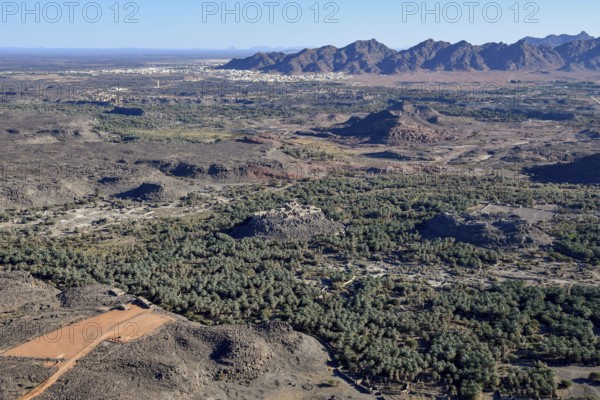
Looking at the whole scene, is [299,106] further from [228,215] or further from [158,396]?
[158,396]

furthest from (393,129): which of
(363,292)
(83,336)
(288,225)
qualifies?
(83,336)

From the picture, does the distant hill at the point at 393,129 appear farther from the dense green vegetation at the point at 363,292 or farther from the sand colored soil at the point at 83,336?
the sand colored soil at the point at 83,336

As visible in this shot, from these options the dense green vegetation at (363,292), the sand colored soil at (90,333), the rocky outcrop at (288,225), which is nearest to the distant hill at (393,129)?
the dense green vegetation at (363,292)

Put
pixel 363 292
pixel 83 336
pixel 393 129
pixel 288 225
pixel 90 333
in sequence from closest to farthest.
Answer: pixel 83 336
pixel 90 333
pixel 363 292
pixel 288 225
pixel 393 129

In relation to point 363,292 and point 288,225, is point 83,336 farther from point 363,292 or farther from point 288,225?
point 288,225

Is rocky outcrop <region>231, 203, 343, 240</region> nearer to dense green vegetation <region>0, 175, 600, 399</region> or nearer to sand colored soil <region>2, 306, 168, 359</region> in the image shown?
dense green vegetation <region>0, 175, 600, 399</region>

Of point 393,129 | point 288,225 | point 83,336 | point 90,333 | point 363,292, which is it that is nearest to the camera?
point 83,336

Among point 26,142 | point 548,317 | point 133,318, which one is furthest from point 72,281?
point 26,142

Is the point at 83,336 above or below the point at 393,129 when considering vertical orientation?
below

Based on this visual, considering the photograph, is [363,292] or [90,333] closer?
[90,333]
